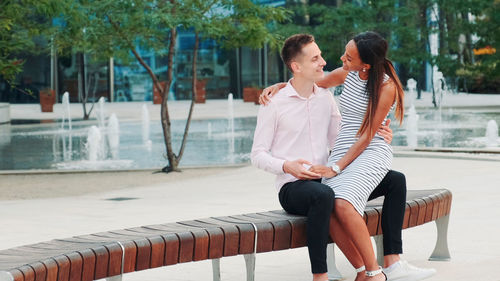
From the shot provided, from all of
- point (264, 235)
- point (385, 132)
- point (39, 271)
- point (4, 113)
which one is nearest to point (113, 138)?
point (4, 113)

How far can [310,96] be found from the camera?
5750 millimetres

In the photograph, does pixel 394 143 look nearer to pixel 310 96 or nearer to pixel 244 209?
pixel 244 209

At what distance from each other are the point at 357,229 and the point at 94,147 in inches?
628

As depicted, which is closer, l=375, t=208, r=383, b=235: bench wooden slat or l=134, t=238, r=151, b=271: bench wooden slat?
l=134, t=238, r=151, b=271: bench wooden slat

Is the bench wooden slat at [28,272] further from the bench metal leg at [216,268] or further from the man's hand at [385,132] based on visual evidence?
the man's hand at [385,132]

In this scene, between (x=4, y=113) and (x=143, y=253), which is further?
(x=4, y=113)

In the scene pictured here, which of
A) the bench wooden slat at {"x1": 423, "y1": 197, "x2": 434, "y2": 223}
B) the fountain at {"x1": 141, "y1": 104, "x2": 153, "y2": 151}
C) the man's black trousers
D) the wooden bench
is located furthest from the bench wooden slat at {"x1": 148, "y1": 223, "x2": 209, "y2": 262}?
the fountain at {"x1": 141, "y1": 104, "x2": 153, "y2": 151}

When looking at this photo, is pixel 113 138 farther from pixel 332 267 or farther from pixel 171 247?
pixel 171 247

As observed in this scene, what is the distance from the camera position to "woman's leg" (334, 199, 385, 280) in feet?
17.5

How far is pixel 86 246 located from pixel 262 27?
35.3ft

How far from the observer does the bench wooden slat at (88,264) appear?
15.5ft

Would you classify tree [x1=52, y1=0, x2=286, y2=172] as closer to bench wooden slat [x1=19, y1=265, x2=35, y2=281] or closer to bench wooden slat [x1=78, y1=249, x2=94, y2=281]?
bench wooden slat [x1=78, y1=249, x2=94, y2=281]

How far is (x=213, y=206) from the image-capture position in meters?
10.1

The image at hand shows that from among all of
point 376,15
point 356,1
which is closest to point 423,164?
point 376,15
